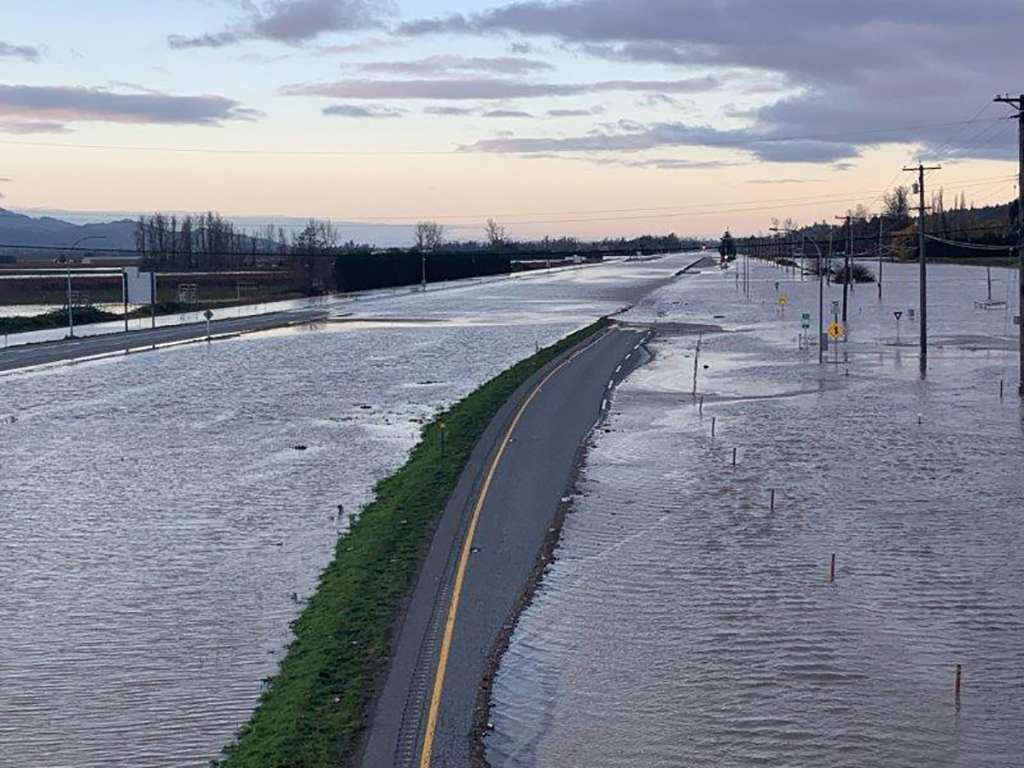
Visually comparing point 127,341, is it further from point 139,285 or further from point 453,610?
point 453,610

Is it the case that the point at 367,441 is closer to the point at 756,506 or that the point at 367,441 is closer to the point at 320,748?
the point at 756,506

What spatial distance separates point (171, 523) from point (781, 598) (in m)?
13.3

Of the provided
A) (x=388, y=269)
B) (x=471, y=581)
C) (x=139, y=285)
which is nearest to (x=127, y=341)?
(x=139, y=285)

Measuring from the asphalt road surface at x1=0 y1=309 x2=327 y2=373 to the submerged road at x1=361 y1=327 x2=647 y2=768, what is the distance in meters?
32.8

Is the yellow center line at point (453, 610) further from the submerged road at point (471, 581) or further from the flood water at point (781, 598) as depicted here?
the flood water at point (781, 598)

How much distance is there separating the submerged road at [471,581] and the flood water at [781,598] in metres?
0.53

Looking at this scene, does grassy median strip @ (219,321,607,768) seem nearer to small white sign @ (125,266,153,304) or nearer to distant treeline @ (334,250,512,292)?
small white sign @ (125,266,153,304)

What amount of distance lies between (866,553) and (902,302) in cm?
9691

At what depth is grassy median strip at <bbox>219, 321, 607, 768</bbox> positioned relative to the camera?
583 inches

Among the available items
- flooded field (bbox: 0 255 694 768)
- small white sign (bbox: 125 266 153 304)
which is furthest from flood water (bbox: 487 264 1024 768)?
small white sign (bbox: 125 266 153 304)

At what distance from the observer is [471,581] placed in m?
21.5

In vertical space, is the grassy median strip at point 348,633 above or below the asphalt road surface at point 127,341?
below

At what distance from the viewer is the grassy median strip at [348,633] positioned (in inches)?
583

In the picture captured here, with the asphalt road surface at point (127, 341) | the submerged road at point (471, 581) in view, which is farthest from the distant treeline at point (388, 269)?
the submerged road at point (471, 581)
